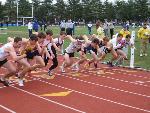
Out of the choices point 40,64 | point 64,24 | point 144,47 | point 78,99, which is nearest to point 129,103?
point 78,99

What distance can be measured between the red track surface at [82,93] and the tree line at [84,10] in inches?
2951

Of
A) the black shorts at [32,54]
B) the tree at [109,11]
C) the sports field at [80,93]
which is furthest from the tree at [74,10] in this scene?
the black shorts at [32,54]

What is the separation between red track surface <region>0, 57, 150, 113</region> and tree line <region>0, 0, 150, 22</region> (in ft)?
246

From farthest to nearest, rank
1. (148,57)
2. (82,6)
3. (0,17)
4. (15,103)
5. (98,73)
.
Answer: (82,6) < (0,17) < (148,57) < (98,73) < (15,103)

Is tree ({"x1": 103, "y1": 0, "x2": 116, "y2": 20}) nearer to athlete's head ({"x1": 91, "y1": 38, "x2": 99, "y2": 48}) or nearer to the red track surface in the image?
athlete's head ({"x1": 91, "y1": 38, "x2": 99, "y2": 48})

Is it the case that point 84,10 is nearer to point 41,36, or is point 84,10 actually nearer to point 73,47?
point 73,47

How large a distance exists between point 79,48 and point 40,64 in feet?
9.10

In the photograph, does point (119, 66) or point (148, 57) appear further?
point (148, 57)

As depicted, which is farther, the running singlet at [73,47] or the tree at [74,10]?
the tree at [74,10]

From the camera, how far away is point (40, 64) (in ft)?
40.3

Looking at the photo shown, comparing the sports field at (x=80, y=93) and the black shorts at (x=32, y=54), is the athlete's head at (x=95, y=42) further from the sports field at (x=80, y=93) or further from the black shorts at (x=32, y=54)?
the black shorts at (x=32, y=54)

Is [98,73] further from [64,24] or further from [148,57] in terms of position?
[64,24]

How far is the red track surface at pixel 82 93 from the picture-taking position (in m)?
9.00

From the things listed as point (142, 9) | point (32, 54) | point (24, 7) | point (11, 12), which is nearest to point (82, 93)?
point (32, 54)
